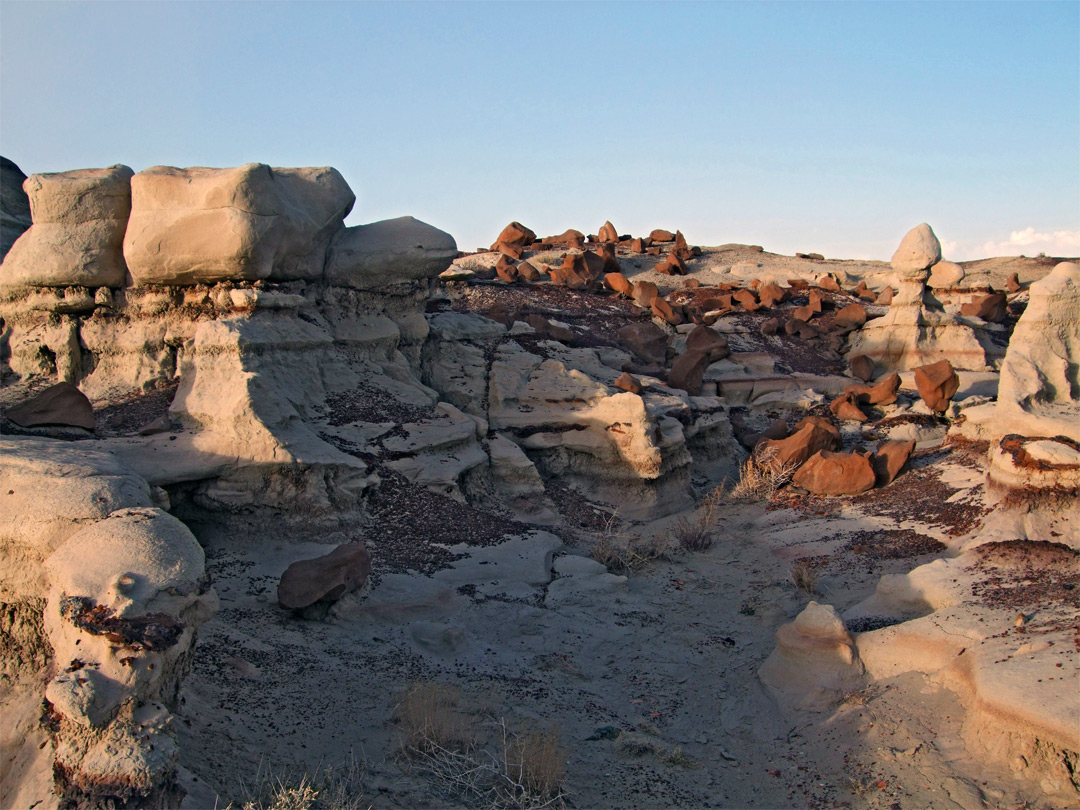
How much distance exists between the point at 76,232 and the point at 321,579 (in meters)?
4.17

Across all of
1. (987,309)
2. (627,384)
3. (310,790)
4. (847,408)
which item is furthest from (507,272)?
(310,790)

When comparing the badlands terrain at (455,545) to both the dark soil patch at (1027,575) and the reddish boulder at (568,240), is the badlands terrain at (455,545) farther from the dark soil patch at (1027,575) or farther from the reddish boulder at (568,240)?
the reddish boulder at (568,240)

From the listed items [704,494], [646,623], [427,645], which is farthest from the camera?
[704,494]

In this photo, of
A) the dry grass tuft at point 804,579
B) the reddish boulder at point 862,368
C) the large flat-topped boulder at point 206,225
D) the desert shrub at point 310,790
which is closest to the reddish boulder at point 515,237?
the reddish boulder at point 862,368

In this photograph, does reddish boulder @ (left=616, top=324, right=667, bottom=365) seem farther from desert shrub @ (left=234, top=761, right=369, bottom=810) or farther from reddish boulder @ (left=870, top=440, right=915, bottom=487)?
desert shrub @ (left=234, top=761, right=369, bottom=810)

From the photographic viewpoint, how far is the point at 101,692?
3.19 m

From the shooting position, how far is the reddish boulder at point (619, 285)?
658 inches

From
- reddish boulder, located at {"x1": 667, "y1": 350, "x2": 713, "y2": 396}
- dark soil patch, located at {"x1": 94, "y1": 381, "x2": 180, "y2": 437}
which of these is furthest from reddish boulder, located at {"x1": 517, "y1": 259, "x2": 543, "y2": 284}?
dark soil patch, located at {"x1": 94, "y1": 381, "x2": 180, "y2": 437}

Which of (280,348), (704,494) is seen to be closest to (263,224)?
(280,348)

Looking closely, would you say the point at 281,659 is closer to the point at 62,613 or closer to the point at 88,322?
the point at 62,613

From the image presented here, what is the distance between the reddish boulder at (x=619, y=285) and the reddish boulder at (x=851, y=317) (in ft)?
12.7

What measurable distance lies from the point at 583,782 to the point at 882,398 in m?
9.40

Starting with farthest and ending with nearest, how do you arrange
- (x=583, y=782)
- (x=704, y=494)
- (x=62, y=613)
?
1. (x=704, y=494)
2. (x=583, y=782)
3. (x=62, y=613)

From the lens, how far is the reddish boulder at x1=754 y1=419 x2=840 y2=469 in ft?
33.1
